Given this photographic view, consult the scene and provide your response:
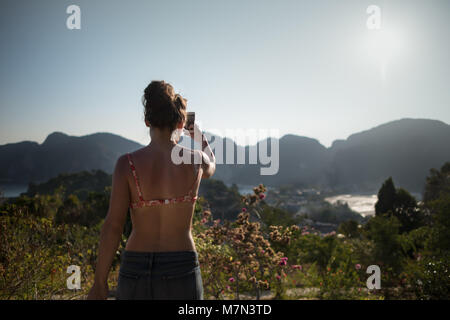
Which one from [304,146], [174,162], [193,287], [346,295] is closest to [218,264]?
[346,295]

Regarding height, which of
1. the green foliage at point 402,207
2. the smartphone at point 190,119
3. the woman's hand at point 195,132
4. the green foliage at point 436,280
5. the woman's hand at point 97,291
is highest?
the smartphone at point 190,119

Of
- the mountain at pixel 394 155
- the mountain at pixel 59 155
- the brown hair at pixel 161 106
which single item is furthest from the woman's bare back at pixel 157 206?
the mountain at pixel 394 155

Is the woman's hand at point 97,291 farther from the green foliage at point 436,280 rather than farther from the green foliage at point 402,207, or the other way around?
the green foliage at point 402,207

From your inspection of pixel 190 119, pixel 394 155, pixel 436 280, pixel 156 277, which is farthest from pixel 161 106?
pixel 394 155

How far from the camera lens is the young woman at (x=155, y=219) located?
1.26 m

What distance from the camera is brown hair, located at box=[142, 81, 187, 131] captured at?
1380 millimetres

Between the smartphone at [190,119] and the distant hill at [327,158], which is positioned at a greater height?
the smartphone at [190,119]

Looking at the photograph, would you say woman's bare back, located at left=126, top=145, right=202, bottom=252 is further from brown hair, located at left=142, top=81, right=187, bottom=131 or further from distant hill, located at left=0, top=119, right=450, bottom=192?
distant hill, located at left=0, top=119, right=450, bottom=192

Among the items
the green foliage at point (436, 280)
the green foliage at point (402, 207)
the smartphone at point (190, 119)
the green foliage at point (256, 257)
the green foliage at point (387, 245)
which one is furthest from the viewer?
the green foliage at point (402, 207)

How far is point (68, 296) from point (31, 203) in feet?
33.2

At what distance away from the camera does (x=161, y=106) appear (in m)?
1.38

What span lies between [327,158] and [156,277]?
79.8 meters

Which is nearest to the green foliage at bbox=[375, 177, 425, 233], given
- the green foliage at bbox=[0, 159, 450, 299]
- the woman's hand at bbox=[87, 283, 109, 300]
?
the green foliage at bbox=[0, 159, 450, 299]
